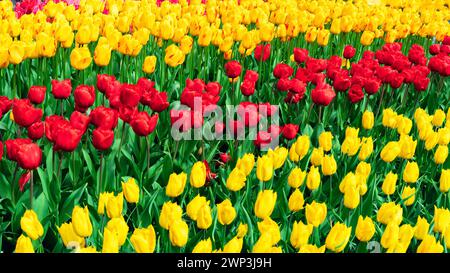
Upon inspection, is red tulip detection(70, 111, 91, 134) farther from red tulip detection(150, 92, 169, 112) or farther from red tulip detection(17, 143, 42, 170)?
red tulip detection(150, 92, 169, 112)

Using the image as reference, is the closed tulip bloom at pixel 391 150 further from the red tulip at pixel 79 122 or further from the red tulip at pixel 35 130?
the red tulip at pixel 35 130

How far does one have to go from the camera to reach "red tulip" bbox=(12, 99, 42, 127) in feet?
9.40

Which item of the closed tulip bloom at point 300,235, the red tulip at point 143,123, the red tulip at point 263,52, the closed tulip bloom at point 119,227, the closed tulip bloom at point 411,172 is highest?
the red tulip at point 143,123

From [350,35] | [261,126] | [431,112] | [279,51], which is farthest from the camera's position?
[350,35]

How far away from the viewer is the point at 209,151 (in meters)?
3.54

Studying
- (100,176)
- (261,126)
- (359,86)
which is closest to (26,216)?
(100,176)

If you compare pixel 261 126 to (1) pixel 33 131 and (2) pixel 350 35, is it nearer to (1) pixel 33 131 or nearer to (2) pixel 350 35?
(1) pixel 33 131

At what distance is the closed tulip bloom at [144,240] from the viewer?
2.13 m

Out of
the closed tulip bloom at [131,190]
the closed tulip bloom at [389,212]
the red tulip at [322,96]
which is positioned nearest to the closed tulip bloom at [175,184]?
the closed tulip bloom at [131,190]

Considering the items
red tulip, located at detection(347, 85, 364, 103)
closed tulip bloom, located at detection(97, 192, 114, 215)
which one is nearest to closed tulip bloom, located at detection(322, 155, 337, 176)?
closed tulip bloom, located at detection(97, 192, 114, 215)

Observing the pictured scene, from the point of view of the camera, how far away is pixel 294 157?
3.20 meters

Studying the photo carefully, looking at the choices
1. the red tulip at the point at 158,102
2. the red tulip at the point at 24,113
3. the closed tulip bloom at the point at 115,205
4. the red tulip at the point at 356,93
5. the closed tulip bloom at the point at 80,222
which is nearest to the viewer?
the closed tulip bloom at the point at 80,222

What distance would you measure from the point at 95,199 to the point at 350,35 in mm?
4067

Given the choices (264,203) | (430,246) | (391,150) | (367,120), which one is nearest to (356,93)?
(367,120)
